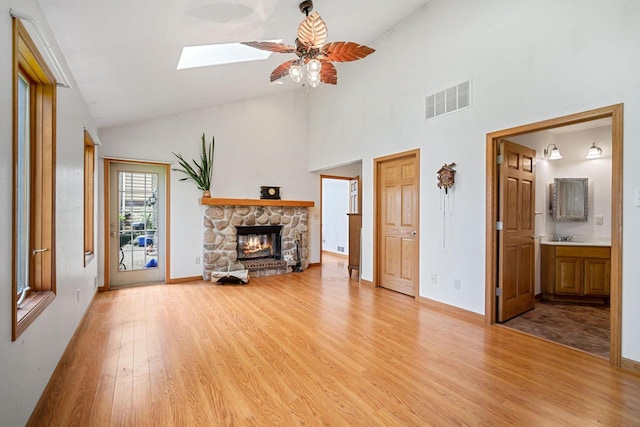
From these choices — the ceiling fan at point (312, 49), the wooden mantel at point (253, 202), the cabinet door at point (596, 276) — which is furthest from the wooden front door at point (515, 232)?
the wooden mantel at point (253, 202)

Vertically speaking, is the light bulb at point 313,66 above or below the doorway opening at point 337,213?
above

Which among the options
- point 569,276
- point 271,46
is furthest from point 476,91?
point 569,276

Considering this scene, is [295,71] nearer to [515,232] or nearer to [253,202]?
[515,232]

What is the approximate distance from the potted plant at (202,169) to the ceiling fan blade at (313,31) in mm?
3405

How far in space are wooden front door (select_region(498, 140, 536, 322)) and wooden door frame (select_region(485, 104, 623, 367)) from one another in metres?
0.09

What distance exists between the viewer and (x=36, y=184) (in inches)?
81.7

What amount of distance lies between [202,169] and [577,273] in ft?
19.7

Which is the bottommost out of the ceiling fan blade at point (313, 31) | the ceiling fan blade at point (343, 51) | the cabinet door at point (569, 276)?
the cabinet door at point (569, 276)

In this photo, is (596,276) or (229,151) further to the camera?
(229,151)

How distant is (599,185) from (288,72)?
15.5 feet

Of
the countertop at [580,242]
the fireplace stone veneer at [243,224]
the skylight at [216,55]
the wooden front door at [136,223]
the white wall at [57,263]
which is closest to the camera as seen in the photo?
the white wall at [57,263]

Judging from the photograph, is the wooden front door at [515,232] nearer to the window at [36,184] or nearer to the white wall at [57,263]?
the white wall at [57,263]

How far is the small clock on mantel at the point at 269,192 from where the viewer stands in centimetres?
620

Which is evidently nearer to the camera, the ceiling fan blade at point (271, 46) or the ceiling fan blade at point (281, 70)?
the ceiling fan blade at point (271, 46)
